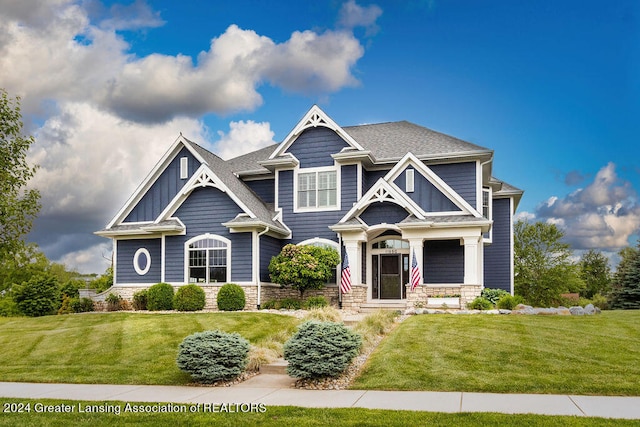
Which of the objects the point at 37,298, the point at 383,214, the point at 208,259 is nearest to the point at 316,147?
the point at 383,214

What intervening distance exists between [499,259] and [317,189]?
964 cm

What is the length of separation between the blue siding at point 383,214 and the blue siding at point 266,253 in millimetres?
4239

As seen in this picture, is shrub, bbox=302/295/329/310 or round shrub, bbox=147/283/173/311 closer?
shrub, bbox=302/295/329/310

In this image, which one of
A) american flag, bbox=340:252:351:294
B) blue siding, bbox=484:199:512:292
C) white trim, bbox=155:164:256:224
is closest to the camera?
american flag, bbox=340:252:351:294

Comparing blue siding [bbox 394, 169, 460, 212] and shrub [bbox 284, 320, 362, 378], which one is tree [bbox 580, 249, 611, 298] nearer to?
blue siding [bbox 394, 169, 460, 212]

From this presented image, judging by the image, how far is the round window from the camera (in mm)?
26984

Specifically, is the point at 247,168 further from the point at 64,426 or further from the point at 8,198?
the point at 64,426

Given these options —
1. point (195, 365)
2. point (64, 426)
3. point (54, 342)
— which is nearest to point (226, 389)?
point (195, 365)

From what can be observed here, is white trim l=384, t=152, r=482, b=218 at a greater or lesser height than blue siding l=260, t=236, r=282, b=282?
greater

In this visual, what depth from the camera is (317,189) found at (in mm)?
26469

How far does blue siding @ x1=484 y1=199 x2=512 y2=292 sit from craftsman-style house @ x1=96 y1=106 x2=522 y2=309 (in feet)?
0.16

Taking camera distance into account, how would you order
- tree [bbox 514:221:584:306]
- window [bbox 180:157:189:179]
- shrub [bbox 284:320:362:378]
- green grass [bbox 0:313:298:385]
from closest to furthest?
1. shrub [bbox 284:320:362:378]
2. green grass [bbox 0:313:298:385]
3. window [bbox 180:157:189:179]
4. tree [bbox 514:221:584:306]

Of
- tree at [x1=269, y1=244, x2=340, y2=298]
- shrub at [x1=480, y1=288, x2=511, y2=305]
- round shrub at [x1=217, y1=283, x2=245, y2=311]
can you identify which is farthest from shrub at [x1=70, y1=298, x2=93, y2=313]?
shrub at [x1=480, y1=288, x2=511, y2=305]

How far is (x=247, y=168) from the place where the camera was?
29141 mm
